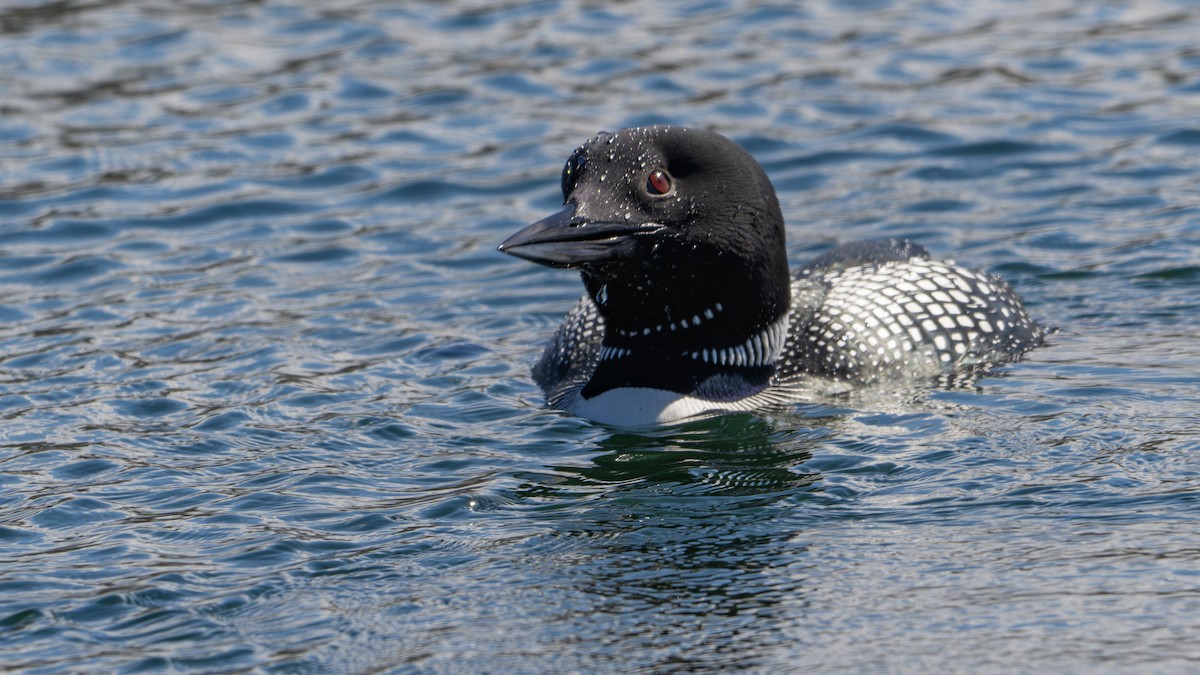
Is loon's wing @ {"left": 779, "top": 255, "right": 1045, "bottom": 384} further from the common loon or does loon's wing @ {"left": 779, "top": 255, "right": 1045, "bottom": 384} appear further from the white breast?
the white breast

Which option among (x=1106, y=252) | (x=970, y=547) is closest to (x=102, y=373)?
(x=970, y=547)

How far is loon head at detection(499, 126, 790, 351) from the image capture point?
5.80m

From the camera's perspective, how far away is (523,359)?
723cm

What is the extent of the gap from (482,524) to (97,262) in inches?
146

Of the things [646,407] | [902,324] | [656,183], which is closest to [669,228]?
[656,183]

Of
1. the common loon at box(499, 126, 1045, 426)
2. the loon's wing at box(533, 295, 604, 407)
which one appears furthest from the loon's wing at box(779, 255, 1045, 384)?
the loon's wing at box(533, 295, 604, 407)

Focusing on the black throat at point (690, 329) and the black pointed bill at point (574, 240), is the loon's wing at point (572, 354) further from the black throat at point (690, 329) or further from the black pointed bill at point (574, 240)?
the black pointed bill at point (574, 240)

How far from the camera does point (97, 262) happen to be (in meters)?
8.38

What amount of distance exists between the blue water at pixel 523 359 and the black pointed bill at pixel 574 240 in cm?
66

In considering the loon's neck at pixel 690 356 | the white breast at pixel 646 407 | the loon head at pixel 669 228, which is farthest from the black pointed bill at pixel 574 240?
the white breast at pixel 646 407

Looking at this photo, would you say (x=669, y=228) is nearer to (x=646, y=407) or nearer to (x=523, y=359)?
(x=646, y=407)

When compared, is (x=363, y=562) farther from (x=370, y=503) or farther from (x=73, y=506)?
(x=73, y=506)

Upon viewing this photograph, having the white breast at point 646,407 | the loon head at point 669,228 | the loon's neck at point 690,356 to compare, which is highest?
the loon head at point 669,228

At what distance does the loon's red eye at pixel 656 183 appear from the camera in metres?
5.86
